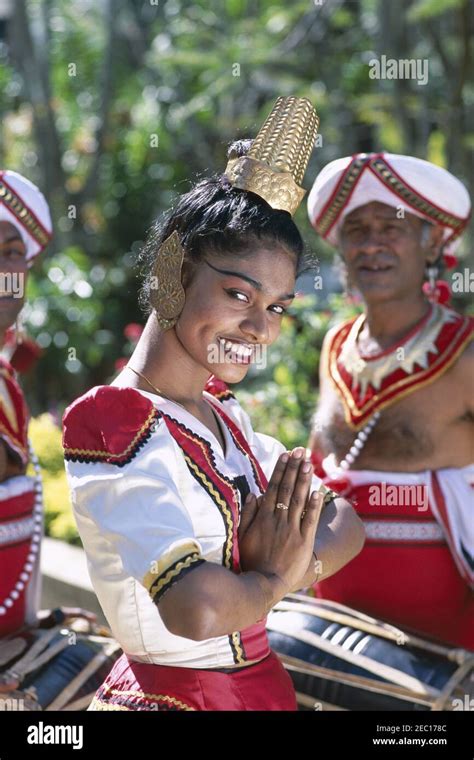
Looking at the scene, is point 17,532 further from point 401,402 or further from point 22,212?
point 401,402

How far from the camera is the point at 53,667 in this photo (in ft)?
10.7

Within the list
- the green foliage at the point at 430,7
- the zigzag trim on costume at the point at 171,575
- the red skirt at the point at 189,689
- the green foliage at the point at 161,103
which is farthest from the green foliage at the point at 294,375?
the zigzag trim on costume at the point at 171,575

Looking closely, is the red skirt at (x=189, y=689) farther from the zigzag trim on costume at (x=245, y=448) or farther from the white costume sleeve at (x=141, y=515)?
the zigzag trim on costume at (x=245, y=448)

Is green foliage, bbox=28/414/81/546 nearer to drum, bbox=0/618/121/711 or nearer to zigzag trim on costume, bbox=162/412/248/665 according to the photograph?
drum, bbox=0/618/121/711

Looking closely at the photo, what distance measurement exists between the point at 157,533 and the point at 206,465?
0.92ft

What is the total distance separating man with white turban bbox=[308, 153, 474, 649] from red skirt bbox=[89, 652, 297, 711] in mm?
1153

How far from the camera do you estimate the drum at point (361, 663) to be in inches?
122

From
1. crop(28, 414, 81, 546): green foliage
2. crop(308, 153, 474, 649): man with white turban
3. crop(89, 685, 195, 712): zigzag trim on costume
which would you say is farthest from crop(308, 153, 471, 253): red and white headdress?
crop(28, 414, 81, 546): green foliage

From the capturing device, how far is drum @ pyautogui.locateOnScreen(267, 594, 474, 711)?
122 inches

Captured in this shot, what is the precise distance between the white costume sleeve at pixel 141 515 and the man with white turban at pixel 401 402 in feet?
4.61

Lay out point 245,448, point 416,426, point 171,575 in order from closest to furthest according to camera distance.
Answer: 1. point 171,575
2. point 245,448
3. point 416,426

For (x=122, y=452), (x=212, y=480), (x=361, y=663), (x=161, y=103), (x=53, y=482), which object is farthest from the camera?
(x=161, y=103)

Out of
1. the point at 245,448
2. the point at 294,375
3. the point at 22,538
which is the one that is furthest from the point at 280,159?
the point at 294,375

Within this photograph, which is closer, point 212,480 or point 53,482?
point 212,480
